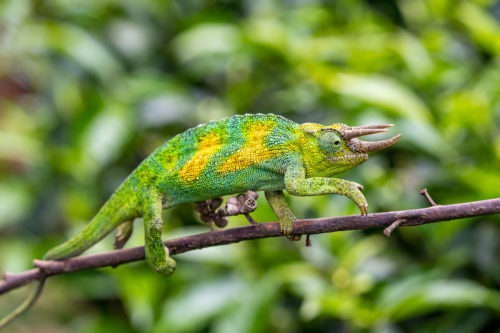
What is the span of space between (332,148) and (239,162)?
0.83ft

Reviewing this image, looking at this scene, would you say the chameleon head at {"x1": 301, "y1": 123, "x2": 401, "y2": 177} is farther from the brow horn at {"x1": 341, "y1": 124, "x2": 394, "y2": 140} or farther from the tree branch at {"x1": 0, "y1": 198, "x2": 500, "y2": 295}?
the tree branch at {"x1": 0, "y1": 198, "x2": 500, "y2": 295}

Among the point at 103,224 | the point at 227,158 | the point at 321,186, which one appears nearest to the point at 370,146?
the point at 321,186

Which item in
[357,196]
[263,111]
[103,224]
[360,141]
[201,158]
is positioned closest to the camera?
[357,196]

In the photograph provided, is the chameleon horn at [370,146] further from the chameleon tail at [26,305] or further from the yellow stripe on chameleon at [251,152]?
the chameleon tail at [26,305]

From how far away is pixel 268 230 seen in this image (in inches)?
54.5

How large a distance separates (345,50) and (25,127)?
2.15 metres

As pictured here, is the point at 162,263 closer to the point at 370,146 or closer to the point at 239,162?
the point at 239,162

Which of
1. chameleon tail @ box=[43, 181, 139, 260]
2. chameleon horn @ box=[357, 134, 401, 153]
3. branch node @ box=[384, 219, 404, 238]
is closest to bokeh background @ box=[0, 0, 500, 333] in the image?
chameleon tail @ box=[43, 181, 139, 260]

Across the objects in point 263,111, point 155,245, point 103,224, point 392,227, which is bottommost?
point 392,227

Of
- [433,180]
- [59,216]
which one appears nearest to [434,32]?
[433,180]

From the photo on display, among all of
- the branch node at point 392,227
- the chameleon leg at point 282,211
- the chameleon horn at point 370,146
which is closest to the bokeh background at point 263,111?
the chameleon leg at point 282,211

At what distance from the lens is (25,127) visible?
12.0 ft

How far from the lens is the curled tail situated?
163 cm

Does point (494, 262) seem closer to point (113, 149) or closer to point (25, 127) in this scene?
point (113, 149)
